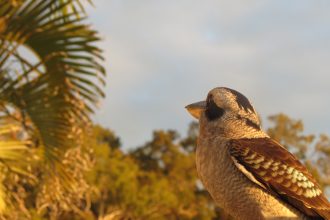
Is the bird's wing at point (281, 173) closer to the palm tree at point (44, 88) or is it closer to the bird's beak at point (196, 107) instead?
the bird's beak at point (196, 107)

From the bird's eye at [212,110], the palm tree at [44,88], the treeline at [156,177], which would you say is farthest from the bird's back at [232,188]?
the treeline at [156,177]

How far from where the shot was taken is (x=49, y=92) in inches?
318

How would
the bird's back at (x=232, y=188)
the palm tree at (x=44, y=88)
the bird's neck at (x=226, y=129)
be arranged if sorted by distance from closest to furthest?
the bird's back at (x=232, y=188)
the bird's neck at (x=226, y=129)
the palm tree at (x=44, y=88)

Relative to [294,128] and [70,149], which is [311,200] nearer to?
[70,149]

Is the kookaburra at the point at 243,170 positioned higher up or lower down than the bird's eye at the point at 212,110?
lower down

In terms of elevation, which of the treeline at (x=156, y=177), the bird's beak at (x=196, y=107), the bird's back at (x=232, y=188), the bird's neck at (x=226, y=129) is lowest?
the bird's back at (x=232, y=188)

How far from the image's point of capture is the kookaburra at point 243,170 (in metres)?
3.28

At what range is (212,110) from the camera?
337 centimetres

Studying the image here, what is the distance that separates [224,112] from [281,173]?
1.39 feet

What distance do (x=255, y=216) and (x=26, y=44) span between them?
17.9ft

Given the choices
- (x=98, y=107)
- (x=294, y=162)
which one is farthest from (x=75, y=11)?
(x=294, y=162)

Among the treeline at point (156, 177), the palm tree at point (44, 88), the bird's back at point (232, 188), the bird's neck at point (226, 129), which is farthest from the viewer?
the treeline at point (156, 177)

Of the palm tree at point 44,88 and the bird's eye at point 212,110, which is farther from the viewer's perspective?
the palm tree at point 44,88

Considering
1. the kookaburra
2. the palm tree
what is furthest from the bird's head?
the palm tree
